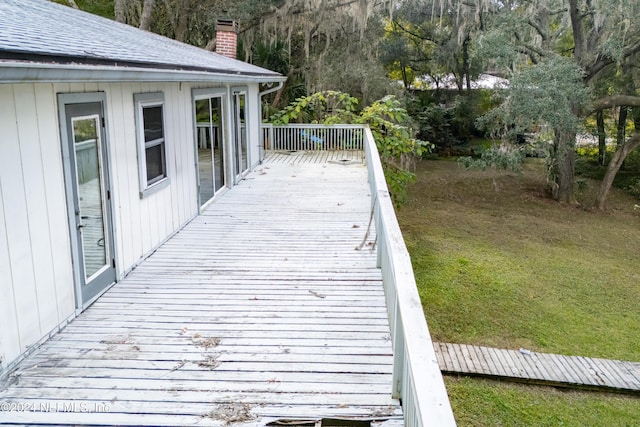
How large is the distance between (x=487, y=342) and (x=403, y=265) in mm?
5468

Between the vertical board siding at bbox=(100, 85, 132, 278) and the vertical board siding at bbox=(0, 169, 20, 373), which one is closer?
the vertical board siding at bbox=(0, 169, 20, 373)

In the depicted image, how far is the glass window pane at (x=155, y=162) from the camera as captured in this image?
20.8 ft

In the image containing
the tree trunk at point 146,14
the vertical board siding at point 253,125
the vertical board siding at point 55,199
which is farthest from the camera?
the tree trunk at point 146,14

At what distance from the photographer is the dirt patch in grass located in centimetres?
897

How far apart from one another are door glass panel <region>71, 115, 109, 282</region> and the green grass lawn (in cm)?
451

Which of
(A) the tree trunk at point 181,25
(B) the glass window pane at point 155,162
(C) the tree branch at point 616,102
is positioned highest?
(A) the tree trunk at point 181,25

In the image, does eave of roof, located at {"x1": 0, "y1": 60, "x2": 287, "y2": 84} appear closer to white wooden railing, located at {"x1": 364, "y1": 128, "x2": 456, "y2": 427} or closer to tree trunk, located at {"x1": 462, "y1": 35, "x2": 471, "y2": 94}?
white wooden railing, located at {"x1": 364, "y1": 128, "x2": 456, "y2": 427}

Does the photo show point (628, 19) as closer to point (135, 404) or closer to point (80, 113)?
point (80, 113)

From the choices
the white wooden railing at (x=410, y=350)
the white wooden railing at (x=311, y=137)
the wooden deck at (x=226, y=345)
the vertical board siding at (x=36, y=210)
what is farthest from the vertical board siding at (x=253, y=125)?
the vertical board siding at (x=36, y=210)

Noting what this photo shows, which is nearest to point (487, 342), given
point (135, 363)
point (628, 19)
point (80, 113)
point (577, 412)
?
point (577, 412)

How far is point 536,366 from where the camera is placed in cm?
733

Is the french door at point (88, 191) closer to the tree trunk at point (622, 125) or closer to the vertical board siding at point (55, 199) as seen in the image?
the vertical board siding at point (55, 199)

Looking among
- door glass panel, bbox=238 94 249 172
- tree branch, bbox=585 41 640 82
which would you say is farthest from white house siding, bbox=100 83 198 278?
tree branch, bbox=585 41 640 82

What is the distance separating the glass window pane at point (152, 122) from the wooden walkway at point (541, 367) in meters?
4.70
